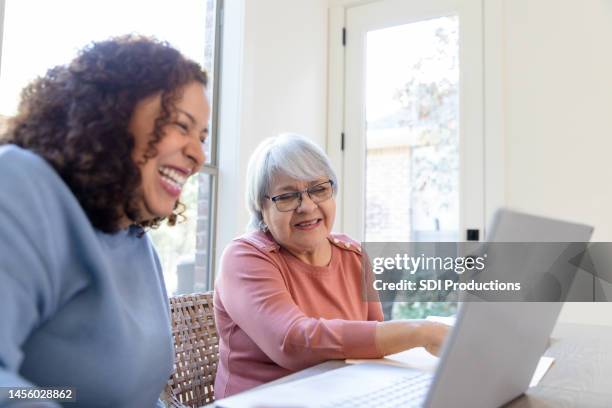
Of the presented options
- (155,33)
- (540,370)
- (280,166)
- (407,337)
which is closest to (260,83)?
(155,33)

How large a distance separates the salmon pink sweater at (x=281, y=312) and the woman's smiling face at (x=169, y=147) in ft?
1.12

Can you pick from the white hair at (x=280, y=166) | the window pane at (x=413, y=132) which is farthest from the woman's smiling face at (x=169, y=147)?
the window pane at (x=413, y=132)

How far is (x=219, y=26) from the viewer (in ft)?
8.82

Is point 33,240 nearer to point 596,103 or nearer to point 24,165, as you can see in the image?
point 24,165

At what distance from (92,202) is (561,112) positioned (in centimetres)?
244

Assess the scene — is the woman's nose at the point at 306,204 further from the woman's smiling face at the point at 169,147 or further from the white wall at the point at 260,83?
the white wall at the point at 260,83

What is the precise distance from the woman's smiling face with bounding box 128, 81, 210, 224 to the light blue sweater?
0.11m

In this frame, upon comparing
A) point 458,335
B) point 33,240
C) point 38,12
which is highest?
point 38,12

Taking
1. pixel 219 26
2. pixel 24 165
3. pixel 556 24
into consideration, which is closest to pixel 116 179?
pixel 24 165

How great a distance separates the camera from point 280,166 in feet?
4.69

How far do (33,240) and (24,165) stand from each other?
0.37ft

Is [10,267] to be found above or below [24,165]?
below

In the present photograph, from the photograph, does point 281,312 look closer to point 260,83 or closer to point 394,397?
point 394,397

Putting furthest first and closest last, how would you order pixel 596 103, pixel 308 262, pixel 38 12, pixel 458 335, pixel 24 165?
pixel 596 103 → pixel 38 12 → pixel 308 262 → pixel 24 165 → pixel 458 335
